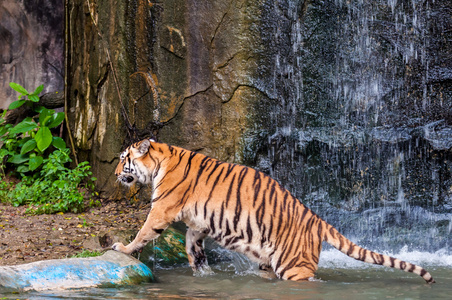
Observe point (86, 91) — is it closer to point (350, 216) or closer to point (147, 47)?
point (147, 47)

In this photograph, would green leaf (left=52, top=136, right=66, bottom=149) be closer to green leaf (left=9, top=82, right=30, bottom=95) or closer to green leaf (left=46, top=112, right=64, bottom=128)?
green leaf (left=46, top=112, right=64, bottom=128)

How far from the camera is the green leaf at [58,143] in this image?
8.05 m

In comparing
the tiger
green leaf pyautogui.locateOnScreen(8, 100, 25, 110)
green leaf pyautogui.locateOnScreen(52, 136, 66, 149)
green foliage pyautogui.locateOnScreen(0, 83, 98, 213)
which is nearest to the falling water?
the tiger

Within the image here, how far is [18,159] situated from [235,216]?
473 centimetres

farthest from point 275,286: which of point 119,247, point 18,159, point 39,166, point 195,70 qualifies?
point 18,159

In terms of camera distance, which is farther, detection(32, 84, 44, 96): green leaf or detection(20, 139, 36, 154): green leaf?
detection(32, 84, 44, 96): green leaf

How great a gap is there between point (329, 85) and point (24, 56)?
16.3 ft

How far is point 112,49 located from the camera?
7152 millimetres

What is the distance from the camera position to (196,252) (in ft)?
15.9

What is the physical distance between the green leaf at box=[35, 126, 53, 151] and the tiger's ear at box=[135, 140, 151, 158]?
341 cm

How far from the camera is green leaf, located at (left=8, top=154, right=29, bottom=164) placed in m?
8.08

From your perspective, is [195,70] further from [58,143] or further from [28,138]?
[28,138]

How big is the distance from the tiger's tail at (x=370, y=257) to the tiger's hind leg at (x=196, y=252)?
3.58 ft

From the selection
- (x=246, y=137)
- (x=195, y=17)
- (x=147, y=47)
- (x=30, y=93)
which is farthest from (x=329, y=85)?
(x=30, y=93)
